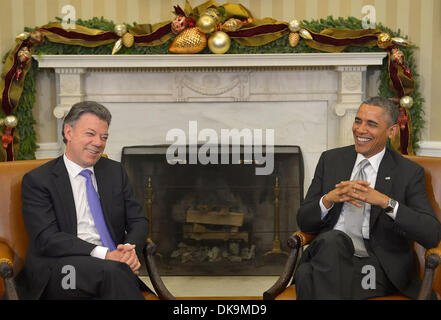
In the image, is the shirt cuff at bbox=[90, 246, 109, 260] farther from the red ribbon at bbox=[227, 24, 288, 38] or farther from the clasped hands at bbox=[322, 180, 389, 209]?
the red ribbon at bbox=[227, 24, 288, 38]

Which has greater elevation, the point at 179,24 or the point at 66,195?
the point at 179,24

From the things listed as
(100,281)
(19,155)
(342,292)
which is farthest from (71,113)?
(19,155)

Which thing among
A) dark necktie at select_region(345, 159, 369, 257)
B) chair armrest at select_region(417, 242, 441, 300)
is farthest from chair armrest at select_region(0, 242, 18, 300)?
chair armrest at select_region(417, 242, 441, 300)

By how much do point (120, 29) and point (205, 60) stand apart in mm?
655

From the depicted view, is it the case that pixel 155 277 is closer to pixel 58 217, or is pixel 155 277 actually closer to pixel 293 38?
pixel 58 217

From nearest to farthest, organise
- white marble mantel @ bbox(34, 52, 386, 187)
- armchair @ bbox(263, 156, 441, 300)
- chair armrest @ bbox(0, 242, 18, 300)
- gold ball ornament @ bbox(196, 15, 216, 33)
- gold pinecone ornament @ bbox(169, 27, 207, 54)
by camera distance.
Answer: chair armrest @ bbox(0, 242, 18, 300), armchair @ bbox(263, 156, 441, 300), gold ball ornament @ bbox(196, 15, 216, 33), gold pinecone ornament @ bbox(169, 27, 207, 54), white marble mantel @ bbox(34, 52, 386, 187)

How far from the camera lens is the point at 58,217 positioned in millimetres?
2428

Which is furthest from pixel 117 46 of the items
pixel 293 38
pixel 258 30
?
pixel 293 38

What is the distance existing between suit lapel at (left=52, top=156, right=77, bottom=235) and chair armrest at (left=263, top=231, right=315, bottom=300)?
0.92m

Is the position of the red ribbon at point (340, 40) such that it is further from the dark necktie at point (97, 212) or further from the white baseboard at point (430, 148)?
the dark necktie at point (97, 212)

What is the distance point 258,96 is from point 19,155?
1873 mm

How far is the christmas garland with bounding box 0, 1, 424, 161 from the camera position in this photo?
13.2 ft

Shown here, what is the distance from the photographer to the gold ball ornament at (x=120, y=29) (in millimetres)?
3995

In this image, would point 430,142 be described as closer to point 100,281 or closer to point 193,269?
point 193,269
